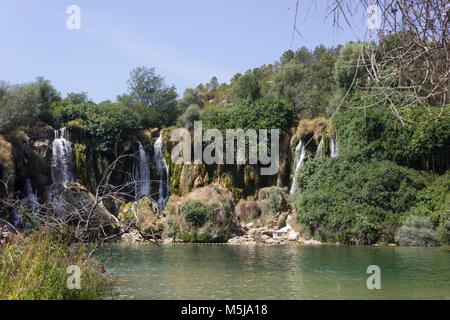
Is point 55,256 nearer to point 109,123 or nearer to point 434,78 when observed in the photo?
point 434,78

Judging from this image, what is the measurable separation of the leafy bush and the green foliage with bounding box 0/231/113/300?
26.9 m

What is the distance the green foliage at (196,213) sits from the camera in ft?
125

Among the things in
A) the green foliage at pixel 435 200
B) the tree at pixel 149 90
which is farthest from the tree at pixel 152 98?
the green foliage at pixel 435 200

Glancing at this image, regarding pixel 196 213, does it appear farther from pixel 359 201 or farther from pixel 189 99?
pixel 189 99

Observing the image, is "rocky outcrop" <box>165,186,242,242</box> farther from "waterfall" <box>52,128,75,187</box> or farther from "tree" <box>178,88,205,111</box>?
"tree" <box>178,88,205,111</box>

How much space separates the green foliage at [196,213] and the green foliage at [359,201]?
6.30 metres

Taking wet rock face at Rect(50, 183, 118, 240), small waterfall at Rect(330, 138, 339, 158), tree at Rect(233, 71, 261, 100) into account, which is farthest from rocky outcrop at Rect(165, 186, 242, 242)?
wet rock face at Rect(50, 183, 118, 240)

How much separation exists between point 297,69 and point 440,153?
22.6 meters

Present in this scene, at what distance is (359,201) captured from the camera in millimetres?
36625

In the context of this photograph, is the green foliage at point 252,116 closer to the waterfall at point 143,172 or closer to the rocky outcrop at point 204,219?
the waterfall at point 143,172

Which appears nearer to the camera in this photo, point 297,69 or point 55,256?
point 55,256
